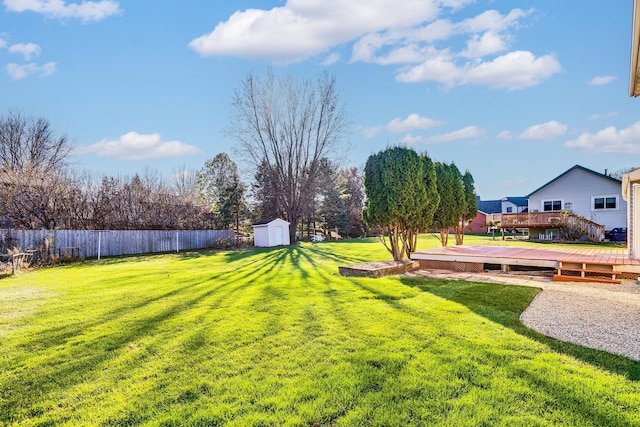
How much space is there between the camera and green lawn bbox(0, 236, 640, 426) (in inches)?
99.1

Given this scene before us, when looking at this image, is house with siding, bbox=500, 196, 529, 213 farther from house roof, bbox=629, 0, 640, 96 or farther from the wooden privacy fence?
house roof, bbox=629, 0, 640, 96

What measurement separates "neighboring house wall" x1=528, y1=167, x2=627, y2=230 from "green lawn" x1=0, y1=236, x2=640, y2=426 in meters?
23.9

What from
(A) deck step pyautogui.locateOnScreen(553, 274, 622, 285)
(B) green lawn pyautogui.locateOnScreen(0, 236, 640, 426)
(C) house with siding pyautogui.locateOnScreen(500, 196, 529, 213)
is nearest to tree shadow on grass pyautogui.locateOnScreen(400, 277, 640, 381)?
(B) green lawn pyautogui.locateOnScreen(0, 236, 640, 426)

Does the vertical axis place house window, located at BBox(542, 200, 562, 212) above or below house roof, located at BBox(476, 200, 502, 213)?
below

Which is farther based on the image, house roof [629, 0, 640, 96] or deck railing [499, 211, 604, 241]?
deck railing [499, 211, 604, 241]

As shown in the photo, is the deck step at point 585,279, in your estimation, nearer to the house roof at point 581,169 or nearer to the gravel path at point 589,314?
the gravel path at point 589,314

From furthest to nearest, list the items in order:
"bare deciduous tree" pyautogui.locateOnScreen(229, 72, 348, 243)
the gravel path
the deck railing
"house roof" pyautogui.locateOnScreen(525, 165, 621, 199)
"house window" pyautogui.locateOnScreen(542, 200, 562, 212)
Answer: "bare deciduous tree" pyautogui.locateOnScreen(229, 72, 348, 243) → "house window" pyautogui.locateOnScreen(542, 200, 562, 212) → "house roof" pyautogui.locateOnScreen(525, 165, 621, 199) → the deck railing → the gravel path

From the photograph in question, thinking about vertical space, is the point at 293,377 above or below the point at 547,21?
below

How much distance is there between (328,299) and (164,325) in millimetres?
2689

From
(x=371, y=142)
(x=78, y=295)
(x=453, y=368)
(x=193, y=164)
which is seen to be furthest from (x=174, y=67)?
(x=193, y=164)

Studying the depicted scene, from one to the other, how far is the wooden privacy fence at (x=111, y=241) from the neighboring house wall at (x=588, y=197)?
78.3ft

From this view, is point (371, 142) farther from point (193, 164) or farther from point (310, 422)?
point (193, 164)

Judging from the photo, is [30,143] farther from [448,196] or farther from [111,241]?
[448,196]

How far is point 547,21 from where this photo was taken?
11.5m
